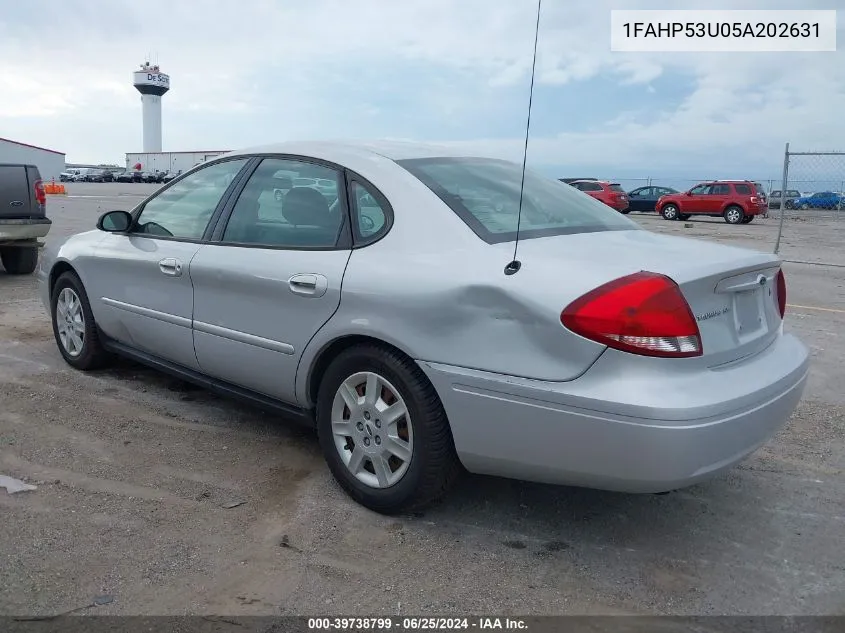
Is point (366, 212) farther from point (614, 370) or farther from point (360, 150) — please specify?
point (614, 370)

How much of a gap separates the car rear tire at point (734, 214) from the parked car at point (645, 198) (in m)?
4.70

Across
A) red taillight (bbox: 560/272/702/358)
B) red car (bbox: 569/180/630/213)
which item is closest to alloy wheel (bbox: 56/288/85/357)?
red taillight (bbox: 560/272/702/358)

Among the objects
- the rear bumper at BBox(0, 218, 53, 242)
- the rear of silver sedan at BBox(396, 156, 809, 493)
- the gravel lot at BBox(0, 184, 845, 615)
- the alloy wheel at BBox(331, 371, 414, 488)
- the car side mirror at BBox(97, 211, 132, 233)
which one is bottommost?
the gravel lot at BBox(0, 184, 845, 615)

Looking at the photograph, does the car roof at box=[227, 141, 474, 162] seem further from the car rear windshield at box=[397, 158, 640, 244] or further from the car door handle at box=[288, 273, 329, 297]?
the car door handle at box=[288, 273, 329, 297]

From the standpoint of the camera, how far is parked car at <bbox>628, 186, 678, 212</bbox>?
33281 millimetres

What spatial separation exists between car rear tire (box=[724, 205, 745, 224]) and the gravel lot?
2548 centimetres

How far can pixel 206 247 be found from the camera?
161 inches

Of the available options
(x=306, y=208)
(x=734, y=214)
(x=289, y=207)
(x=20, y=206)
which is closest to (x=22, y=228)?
(x=20, y=206)

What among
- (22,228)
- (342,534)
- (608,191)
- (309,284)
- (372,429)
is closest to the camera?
(342,534)

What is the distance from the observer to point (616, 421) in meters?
2.63

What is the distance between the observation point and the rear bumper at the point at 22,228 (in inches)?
364

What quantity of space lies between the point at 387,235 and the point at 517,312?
0.77 meters

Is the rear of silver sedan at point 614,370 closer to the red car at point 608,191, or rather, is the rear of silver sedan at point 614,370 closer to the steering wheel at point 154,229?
the steering wheel at point 154,229

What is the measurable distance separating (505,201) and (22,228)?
25.4ft
